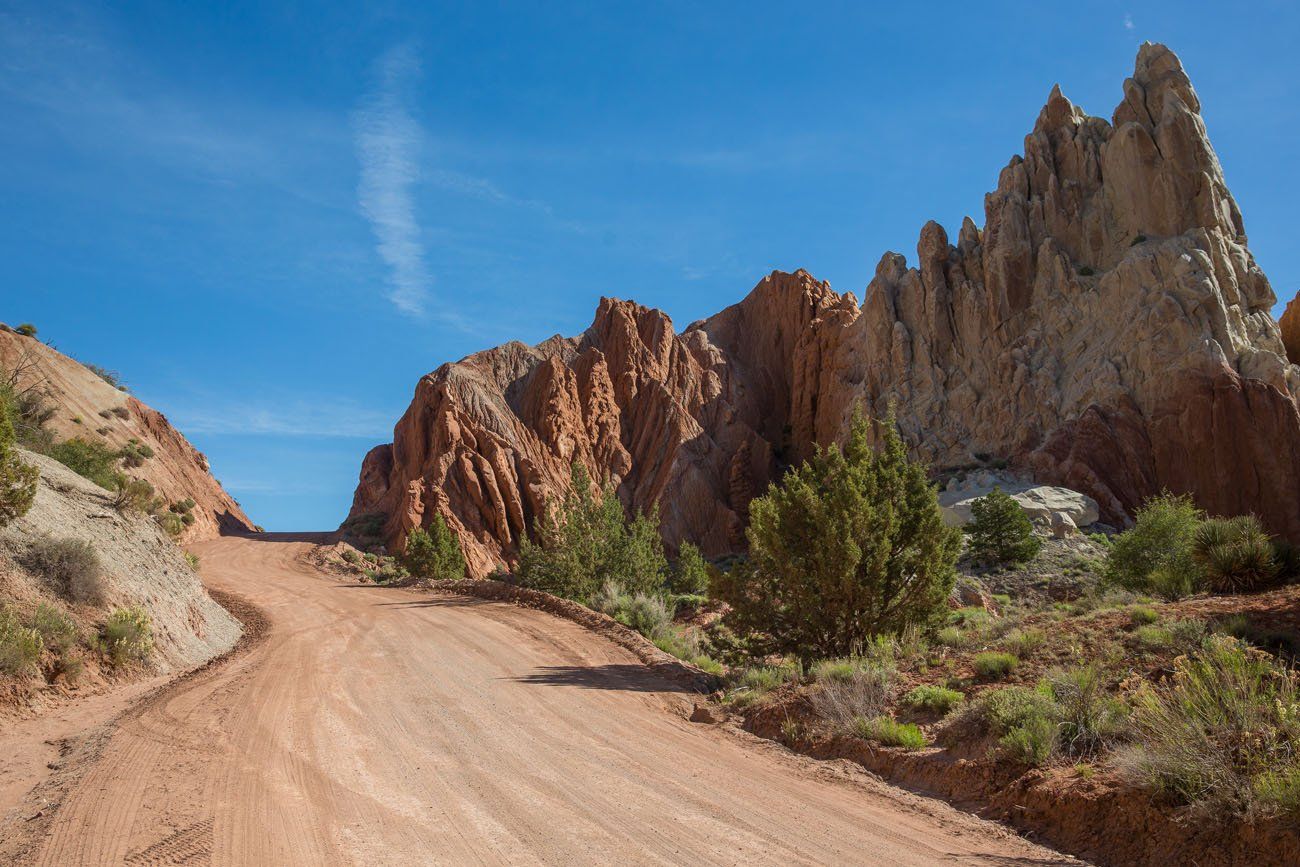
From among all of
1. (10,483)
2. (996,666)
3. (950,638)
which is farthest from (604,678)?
(10,483)

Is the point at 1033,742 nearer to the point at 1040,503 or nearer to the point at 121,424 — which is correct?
the point at 1040,503

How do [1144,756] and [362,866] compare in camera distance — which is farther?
[1144,756]

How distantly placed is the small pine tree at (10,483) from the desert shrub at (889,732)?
45.8 feet

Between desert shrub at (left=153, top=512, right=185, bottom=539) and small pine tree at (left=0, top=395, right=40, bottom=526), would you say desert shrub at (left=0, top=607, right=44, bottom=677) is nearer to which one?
small pine tree at (left=0, top=395, right=40, bottom=526)

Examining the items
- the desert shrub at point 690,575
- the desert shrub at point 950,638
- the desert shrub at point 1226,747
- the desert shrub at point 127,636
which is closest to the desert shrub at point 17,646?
the desert shrub at point 127,636

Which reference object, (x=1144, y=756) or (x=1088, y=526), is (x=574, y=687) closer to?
(x=1144, y=756)

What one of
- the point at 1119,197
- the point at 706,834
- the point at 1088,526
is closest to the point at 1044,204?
the point at 1119,197

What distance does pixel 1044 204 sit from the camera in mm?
55375

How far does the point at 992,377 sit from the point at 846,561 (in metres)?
46.2

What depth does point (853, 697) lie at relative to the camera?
1066 cm

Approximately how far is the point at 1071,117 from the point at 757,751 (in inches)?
2445

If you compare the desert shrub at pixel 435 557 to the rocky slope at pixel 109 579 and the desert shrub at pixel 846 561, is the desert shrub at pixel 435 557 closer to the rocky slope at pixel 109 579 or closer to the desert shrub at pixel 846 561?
the rocky slope at pixel 109 579

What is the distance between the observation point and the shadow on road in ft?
42.8

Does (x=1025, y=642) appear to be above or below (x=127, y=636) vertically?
above
